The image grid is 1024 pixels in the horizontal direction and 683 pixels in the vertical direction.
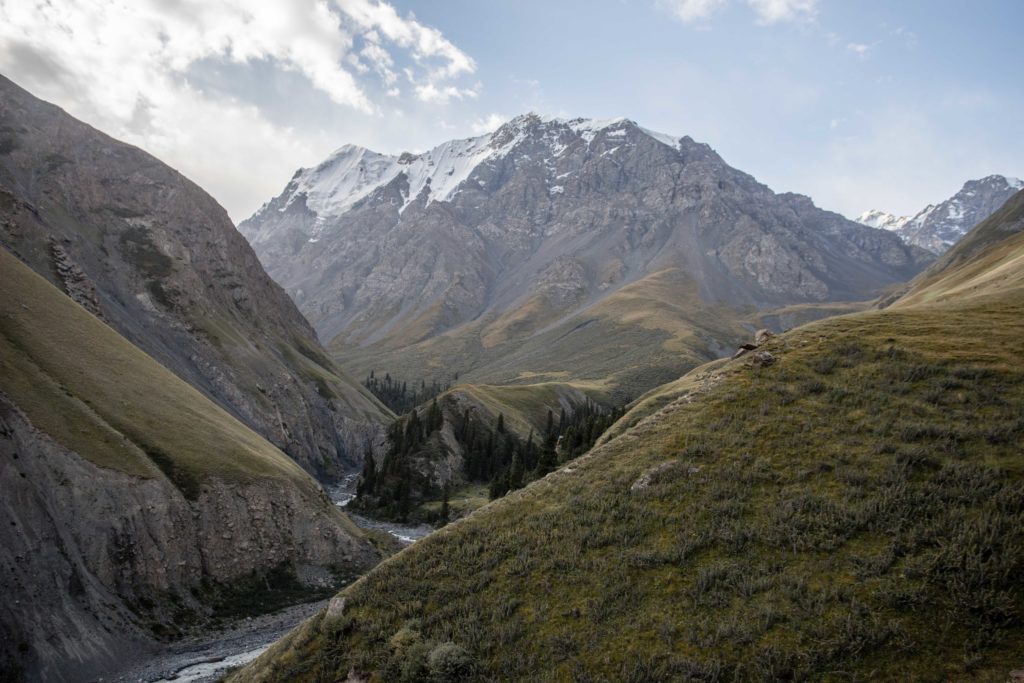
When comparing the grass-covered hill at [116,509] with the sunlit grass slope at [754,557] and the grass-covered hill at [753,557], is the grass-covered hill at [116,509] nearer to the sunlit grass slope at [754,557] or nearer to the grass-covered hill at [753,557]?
the grass-covered hill at [753,557]

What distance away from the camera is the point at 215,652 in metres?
42.8

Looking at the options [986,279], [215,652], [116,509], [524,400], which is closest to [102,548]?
[116,509]

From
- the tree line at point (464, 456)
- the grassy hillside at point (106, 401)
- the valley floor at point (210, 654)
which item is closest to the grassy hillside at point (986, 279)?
the tree line at point (464, 456)

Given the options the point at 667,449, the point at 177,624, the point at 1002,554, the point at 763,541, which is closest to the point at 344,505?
the point at 177,624

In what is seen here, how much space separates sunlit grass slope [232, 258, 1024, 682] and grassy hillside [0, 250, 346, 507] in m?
33.2

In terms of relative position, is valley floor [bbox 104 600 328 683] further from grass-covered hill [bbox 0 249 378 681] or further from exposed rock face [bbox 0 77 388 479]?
exposed rock face [bbox 0 77 388 479]

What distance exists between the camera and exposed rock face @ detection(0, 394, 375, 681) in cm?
3534

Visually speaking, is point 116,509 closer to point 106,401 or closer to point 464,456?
point 106,401

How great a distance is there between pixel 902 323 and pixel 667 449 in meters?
24.1

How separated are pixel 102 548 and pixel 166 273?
94.2m

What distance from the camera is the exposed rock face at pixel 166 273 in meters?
101

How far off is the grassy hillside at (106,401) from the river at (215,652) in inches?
560

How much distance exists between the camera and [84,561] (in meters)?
42.0

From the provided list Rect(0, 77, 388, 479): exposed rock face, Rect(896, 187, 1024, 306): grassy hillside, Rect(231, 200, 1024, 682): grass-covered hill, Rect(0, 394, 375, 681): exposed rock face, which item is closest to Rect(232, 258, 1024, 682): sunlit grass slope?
Rect(231, 200, 1024, 682): grass-covered hill
